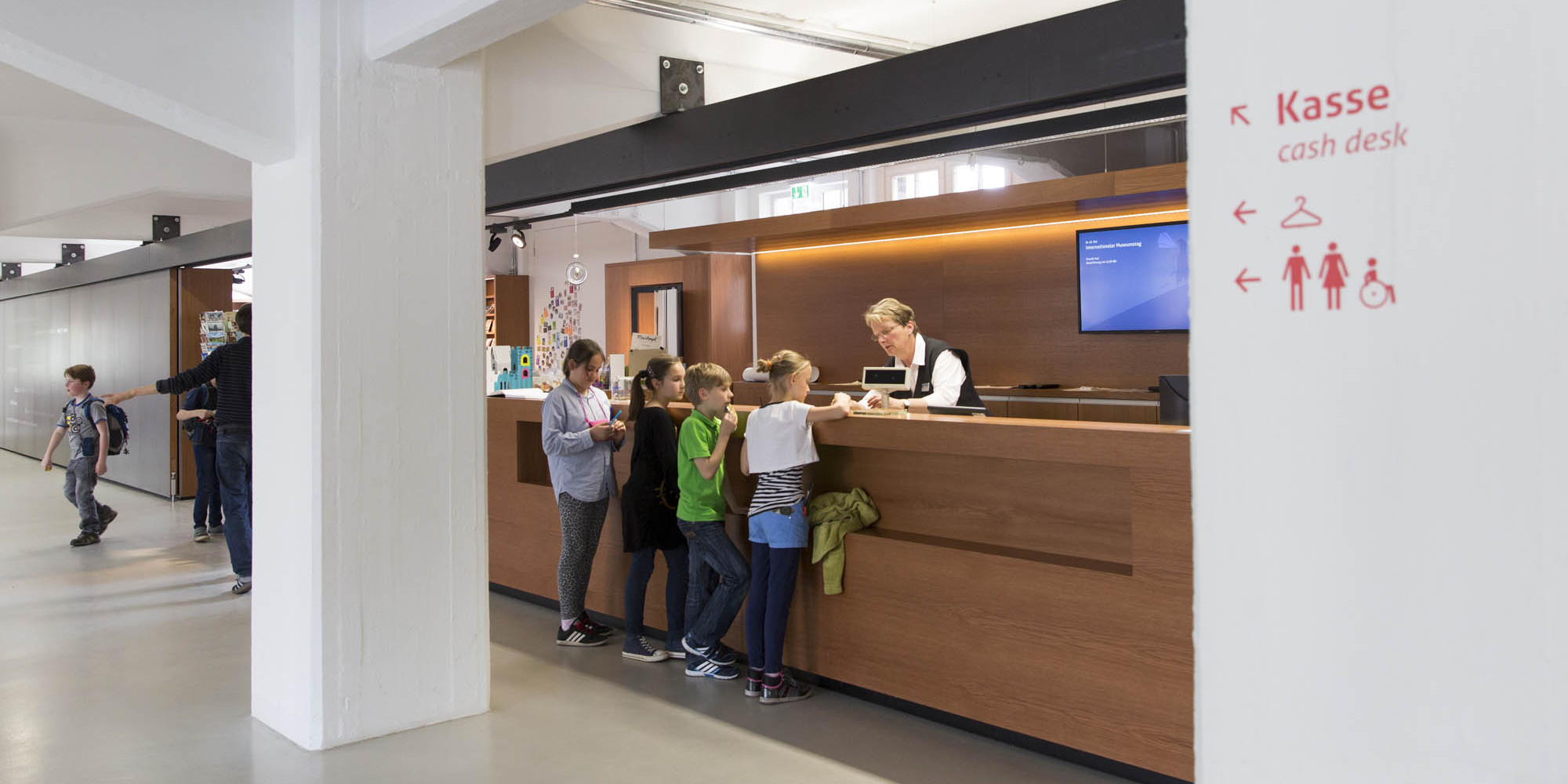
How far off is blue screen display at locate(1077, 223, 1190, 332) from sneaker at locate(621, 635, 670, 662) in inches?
156

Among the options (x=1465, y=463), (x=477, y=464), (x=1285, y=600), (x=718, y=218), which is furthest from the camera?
(x=718, y=218)

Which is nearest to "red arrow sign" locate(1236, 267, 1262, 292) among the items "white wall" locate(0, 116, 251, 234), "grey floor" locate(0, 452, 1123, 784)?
"grey floor" locate(0, 452, 1123, 784)

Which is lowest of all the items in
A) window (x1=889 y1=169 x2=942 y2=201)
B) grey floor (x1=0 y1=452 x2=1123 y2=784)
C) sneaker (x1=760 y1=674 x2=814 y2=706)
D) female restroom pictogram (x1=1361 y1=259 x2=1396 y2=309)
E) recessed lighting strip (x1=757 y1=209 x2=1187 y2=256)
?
grey floor (x1=0 y1=452 x2=1123 y2=784)

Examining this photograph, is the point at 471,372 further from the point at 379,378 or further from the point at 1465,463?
the point at 1465,463

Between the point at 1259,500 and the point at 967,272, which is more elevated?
the point at 967,272

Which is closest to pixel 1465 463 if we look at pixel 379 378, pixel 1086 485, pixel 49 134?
pixel 1086 485

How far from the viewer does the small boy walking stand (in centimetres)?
895

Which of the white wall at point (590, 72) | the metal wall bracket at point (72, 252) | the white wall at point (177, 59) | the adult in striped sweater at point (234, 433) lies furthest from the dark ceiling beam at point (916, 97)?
the metal wall bracket at point (72, 252)

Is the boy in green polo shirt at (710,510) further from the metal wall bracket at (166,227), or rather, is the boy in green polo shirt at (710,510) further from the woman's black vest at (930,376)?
the metal wall bracket at (166,227)

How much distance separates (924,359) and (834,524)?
4.15 feet

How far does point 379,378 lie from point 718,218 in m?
6.05

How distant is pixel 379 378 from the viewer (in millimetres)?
4418

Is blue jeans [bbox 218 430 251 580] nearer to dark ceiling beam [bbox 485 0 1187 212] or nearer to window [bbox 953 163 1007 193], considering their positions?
dark ceiling beam [bbox 485 0 1187 212]

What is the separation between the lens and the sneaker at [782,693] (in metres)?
4.72
